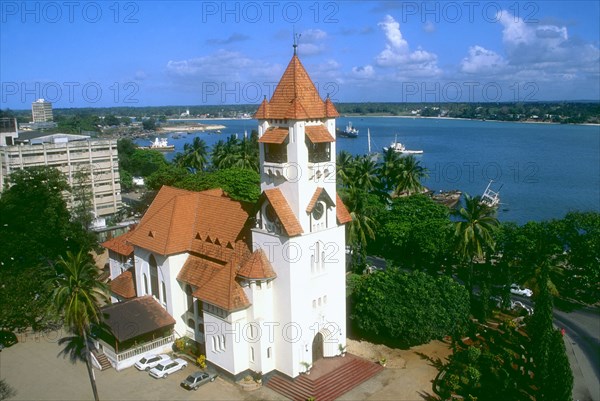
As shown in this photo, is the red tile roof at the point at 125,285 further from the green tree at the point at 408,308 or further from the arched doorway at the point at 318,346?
the green tree at the point at 408,308

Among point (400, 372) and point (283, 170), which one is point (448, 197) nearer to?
point (400, 372)

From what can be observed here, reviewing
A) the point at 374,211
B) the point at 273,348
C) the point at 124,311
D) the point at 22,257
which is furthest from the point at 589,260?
the point at 22,257

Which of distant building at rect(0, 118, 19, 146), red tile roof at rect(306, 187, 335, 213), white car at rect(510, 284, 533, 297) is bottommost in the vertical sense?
white car at rect(510, 284, 533, 297)

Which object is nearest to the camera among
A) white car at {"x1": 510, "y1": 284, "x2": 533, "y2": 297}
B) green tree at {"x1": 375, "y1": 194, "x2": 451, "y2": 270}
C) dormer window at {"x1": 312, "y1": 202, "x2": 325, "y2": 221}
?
dormer window at {"x1": 312, "y1": 202, "x2": 325, "y2": 221}

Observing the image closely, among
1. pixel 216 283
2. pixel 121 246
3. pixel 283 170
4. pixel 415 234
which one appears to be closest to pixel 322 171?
pixel 283 170

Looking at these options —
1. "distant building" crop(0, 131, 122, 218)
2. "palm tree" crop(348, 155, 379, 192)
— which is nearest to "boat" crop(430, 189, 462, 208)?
"palm tree" crop(348, 155, 379, 192)

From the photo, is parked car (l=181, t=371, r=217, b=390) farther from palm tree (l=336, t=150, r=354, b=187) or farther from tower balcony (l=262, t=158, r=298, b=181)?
palm tree (l=336, t=150, r=354, b=187)

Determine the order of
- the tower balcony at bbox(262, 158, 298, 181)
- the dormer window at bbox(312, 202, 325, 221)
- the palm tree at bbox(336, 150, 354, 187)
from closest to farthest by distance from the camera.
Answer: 1. the tower balcony at bbox(262, 158, 298, 181)
2. the dormer window at bbox(312, 202, 325, 221)
3. the palm tree at bbox(336, 150, 354, 187)
